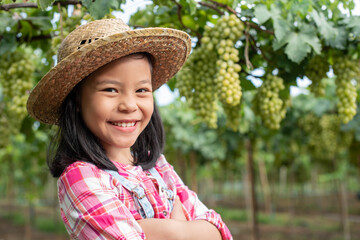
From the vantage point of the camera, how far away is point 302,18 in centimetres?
237

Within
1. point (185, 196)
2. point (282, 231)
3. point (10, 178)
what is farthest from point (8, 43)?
point (10, 178)

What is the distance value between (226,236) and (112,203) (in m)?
0.56

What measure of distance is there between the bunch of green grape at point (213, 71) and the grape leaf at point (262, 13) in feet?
0.38

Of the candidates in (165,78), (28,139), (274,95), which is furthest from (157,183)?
(28,139)

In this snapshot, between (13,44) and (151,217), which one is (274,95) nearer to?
(151,217)

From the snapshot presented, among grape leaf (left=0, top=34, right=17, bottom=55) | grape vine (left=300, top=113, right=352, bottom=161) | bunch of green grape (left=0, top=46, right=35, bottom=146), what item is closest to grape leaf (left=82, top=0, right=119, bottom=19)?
grape leaf (left=0, top=34, right=17, bottom=55)

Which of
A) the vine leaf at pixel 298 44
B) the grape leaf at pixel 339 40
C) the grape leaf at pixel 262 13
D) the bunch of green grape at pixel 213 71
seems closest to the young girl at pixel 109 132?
the bunch of green grape at pixel 213 71

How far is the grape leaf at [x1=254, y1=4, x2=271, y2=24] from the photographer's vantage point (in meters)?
2.17

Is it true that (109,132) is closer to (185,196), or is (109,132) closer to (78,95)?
(78,95)

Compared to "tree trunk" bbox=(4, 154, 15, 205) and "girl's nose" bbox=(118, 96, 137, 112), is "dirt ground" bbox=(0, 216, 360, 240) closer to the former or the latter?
"tree trunk" bbox=(4, 154, 15, 205)

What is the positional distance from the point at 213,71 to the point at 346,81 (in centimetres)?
93

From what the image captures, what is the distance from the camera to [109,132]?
4.61 feet

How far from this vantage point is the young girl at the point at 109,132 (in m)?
1.23

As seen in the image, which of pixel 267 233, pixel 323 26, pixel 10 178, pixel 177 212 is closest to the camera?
pixel 177 212
